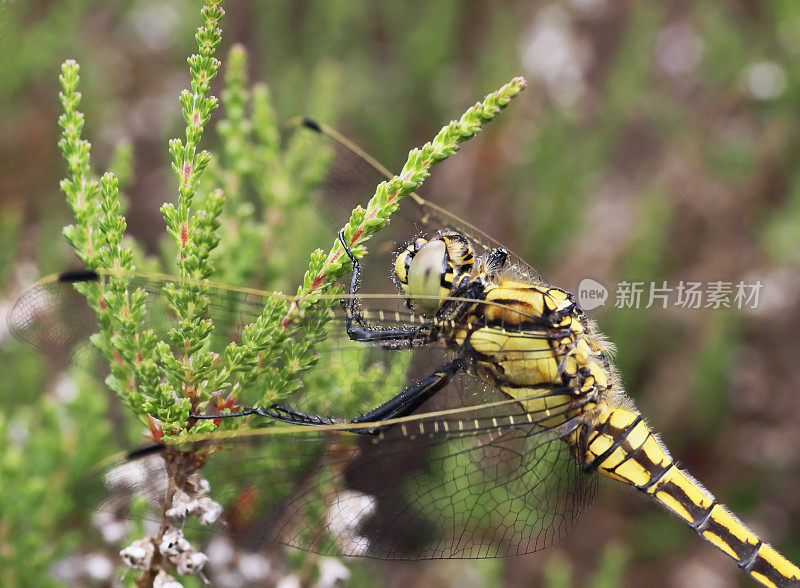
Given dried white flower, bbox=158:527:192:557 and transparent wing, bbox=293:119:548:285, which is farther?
transparent wing, bbox=293:119:548:285

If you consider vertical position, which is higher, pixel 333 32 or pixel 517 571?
pixel 333 32

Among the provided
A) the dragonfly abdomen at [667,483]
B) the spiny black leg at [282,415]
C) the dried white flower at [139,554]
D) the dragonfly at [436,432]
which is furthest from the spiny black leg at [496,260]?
the dried white flower at [139,554]

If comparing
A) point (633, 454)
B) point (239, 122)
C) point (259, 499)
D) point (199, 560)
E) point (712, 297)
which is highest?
point (712, 297)

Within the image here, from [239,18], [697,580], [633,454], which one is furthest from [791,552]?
[239,18]

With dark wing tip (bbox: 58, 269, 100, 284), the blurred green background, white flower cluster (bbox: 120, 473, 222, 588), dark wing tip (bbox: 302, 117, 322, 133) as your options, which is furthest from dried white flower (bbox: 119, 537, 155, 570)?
the blurred green background

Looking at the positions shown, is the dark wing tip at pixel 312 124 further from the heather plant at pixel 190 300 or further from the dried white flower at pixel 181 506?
the dried white flower at pixel 181 506

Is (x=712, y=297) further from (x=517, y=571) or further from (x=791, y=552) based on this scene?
(x=517, y=571)

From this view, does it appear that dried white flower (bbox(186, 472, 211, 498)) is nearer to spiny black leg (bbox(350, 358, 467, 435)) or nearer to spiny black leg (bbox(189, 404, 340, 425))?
spiny black leg (bbox(189, 404, 340, 425))
